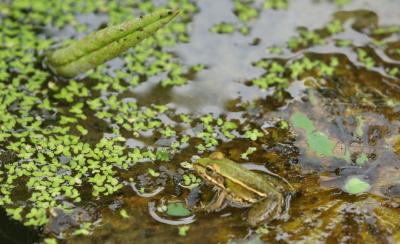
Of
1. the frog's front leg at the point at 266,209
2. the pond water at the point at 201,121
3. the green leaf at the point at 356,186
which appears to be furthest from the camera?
the green leaf at the point at 356,186

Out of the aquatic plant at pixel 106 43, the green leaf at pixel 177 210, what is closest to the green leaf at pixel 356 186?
the green leaf at pixel 177 210

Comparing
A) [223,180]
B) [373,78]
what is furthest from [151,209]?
[373,78]

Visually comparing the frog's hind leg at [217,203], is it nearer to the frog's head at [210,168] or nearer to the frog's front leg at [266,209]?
the frog's head at [210,168]

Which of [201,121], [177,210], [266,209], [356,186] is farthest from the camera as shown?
[201,121]

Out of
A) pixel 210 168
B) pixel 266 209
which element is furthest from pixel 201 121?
pixel 266 209

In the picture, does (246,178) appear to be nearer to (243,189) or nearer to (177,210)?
(243,189)
